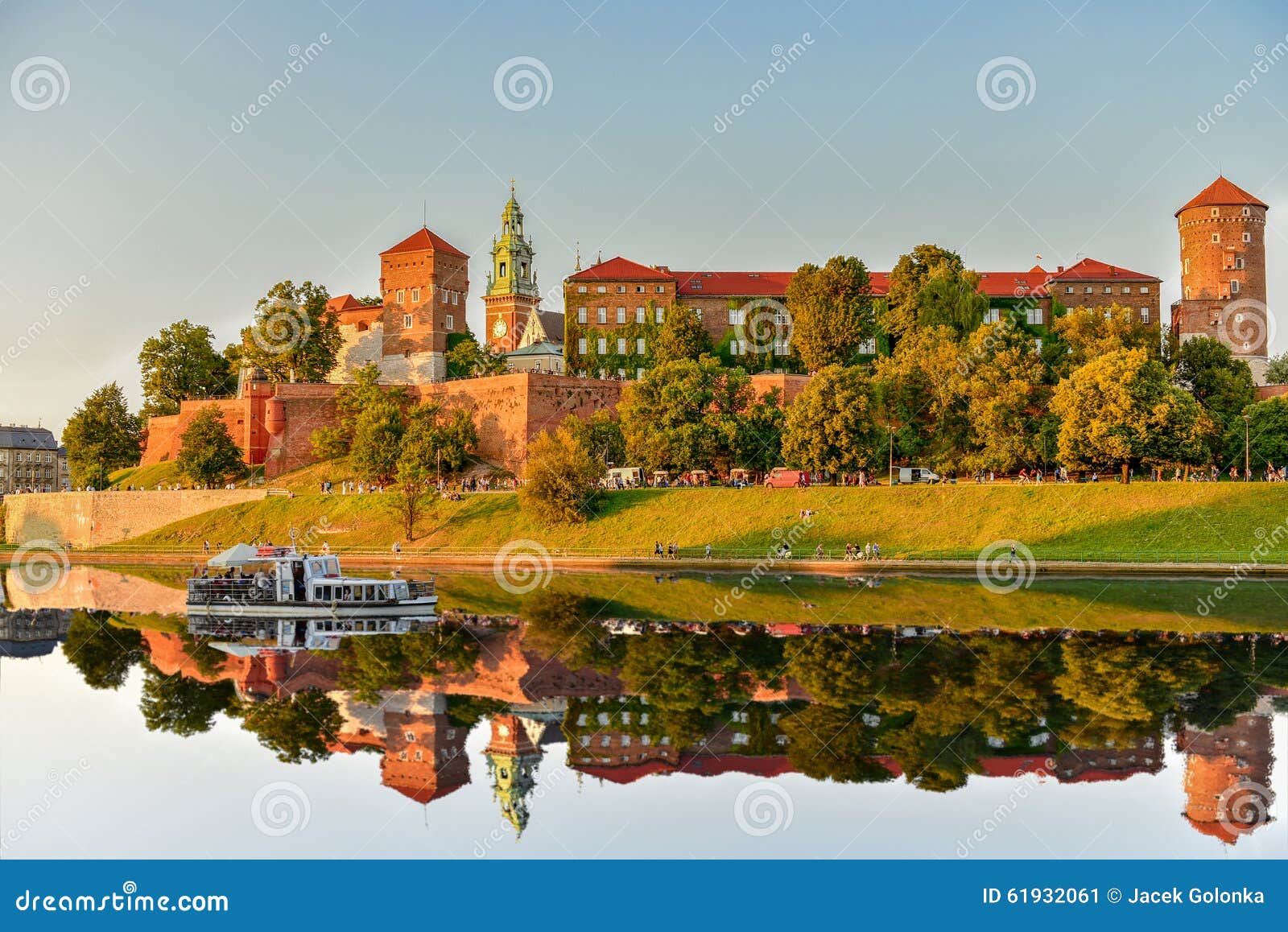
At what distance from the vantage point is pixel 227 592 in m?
34.4

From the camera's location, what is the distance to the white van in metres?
54.8

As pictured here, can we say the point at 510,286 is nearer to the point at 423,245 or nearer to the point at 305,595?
the point at 423,245

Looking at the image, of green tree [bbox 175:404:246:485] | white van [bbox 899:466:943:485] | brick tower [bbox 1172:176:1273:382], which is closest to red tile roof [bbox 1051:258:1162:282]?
brick tower [bbox 1172:176:1273:382]

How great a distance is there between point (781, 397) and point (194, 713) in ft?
154

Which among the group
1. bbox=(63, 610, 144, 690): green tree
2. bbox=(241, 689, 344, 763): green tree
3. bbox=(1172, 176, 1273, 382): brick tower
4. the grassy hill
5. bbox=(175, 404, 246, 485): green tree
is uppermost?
bbox=(1172, 176, 1273, 382): brick tower

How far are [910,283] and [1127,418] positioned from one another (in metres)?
21.2

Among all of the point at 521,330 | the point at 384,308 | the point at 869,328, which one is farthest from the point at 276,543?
the point at 521,330

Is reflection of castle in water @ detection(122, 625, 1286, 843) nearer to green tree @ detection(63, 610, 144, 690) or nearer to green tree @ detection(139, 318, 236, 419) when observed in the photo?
green tree @ detection(63, 610, 144, 690)

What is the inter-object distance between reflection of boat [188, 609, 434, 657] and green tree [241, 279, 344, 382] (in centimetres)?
4259

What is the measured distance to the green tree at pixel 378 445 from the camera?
2468 inches

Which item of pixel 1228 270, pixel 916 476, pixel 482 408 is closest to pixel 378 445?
pixel 482 408

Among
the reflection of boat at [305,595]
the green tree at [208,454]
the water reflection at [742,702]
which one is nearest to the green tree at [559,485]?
the reflection of boat at [305,595]

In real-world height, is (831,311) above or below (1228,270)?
below

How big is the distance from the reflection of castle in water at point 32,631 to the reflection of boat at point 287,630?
309 centimetres
